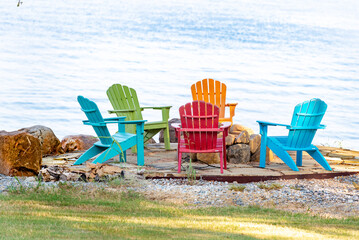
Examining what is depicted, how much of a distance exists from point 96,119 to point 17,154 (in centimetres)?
95

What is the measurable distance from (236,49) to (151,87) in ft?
37.3

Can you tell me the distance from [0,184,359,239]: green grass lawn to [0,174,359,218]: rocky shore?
0.22 meters

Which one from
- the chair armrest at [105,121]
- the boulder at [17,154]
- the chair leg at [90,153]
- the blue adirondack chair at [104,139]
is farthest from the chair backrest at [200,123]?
the boulder at [17,154]

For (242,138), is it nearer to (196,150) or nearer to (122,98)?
(196,150)

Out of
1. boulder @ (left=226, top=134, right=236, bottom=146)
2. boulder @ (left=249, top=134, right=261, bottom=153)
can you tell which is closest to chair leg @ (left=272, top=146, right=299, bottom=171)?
boulder @ (left=249, top=134, right=261, bottom=153)

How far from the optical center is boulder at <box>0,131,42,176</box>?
5.89m

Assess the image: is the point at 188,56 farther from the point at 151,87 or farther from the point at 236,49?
the point at 151,87

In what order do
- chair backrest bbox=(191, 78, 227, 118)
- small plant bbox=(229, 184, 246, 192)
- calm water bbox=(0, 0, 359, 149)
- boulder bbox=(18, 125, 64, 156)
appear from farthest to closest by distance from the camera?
1. calm water bbox=(0, 0, 359, 149)
2. chair backrest bbox=(191, 78, 227, 118)
3. boulder bbox=(18, 125, 64, 156)
4. small plant bbox=(229, 184, 246, 192)

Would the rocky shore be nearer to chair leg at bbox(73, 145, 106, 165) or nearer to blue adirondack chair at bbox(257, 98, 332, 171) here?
blue adirondack chair at bbox(257, 98, 332, 171)

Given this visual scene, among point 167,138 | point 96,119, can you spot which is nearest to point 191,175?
point 96,119

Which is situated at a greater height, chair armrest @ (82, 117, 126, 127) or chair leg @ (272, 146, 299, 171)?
chair armrest @ (82, 117, 126, 127)

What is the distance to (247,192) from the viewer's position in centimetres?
531

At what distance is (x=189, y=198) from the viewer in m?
5.08

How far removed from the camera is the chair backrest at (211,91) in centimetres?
823
